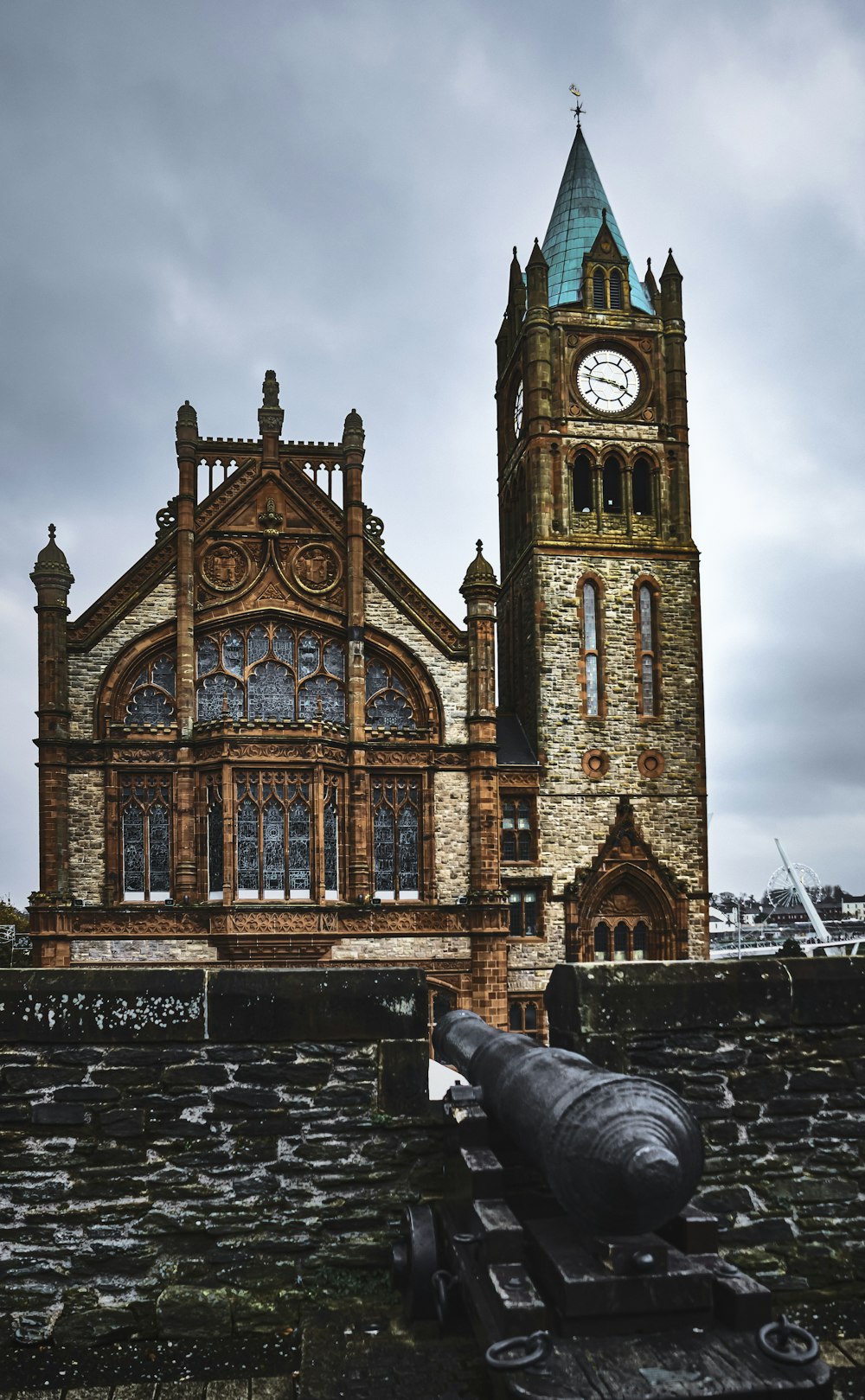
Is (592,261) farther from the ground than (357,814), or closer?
farther from the ground

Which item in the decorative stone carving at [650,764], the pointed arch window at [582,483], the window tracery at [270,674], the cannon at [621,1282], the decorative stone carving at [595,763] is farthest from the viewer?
the pointed arch window at [582,483]

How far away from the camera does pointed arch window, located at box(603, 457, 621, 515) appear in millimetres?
32188

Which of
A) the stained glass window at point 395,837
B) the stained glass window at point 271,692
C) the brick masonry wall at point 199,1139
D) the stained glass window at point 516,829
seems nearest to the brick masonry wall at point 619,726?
the stained glass window at point 516,829

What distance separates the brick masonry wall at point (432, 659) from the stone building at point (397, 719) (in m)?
0.08

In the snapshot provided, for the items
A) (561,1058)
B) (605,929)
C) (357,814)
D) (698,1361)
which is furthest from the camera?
(605,929)

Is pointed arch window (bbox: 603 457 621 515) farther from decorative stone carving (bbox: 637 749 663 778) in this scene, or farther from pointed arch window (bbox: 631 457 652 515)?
decorative stone carving (bbox: 637 749 663 778)

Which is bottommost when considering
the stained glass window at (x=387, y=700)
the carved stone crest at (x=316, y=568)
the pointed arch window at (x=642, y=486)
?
the stained glass window at (x=387, y=700)

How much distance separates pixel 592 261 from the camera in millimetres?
33312

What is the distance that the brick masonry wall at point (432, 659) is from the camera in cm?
2755

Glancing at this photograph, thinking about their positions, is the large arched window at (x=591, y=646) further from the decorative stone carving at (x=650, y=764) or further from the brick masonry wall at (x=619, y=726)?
the decorative stone carving at (x=650, y=764)

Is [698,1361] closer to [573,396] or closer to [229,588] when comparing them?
[229,588]

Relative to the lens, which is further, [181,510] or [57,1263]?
[181,510]

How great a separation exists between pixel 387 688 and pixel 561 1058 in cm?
2335

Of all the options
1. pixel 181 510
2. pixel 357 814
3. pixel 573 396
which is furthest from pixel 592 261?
pixel 357 814
